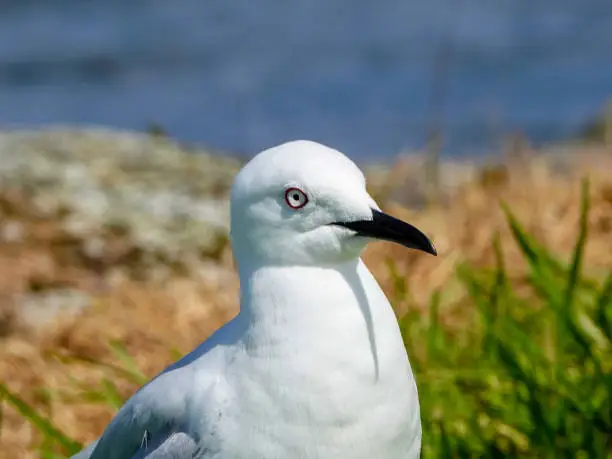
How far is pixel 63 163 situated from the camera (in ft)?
23.5

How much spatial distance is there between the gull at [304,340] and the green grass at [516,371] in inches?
34.2

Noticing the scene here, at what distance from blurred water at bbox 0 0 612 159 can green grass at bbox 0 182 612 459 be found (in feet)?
18.8

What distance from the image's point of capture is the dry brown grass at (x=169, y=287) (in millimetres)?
4832

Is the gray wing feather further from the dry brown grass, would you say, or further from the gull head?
the dry brown grass

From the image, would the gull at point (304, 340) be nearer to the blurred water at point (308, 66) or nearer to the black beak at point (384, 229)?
the black beak at point (384, 229)

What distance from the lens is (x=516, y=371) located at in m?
3.91

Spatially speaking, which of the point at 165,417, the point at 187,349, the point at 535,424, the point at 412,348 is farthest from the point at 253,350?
the point at 187,349

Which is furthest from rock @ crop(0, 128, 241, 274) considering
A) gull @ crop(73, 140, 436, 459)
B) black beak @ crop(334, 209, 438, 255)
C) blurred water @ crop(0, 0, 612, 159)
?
black beak @ crop(334, 209, 438, 255)

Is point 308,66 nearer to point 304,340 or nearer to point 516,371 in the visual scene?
point 516,371

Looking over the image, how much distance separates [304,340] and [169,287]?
2.82 metres

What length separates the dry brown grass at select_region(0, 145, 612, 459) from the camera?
15.9ft

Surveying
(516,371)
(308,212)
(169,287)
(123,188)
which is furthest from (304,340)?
(123,188)

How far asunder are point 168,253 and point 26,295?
0.67 metres

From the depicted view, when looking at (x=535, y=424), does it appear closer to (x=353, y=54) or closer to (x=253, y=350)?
(x=253, y=350)
